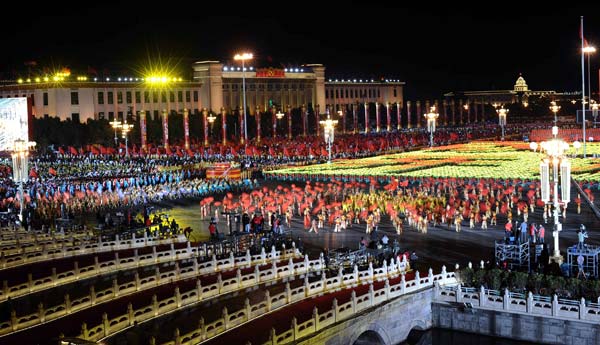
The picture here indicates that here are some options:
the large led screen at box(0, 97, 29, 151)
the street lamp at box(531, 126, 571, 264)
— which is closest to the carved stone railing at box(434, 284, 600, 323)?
the street lamp at box(531, 126, 571, 264)

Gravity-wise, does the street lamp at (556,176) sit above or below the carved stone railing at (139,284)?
above

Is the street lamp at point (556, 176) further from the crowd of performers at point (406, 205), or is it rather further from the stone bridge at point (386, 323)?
the stone bridge at point (386, 323)

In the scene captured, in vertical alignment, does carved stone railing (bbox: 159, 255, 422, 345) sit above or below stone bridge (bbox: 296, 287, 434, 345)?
above

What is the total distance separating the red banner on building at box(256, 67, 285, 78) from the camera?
119 m

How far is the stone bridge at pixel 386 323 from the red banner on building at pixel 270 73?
9605cm

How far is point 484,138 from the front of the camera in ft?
321

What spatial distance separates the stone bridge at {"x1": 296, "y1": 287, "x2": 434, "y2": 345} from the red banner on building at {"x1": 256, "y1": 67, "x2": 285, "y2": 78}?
96.0 m

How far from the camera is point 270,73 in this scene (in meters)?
121

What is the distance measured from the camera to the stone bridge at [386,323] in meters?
21.6

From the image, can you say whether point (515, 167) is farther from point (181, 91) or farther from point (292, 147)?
point (181, 91)

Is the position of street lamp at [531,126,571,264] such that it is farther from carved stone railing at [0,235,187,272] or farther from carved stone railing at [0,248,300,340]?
carved stone railing at [0,235,187,272]

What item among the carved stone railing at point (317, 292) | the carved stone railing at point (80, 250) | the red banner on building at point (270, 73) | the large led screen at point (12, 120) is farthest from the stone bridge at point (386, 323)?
the red banner on building at point (270, 73)

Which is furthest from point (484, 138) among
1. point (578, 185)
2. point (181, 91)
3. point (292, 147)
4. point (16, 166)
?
point (16, 166)

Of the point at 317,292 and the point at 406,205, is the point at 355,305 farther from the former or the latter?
the point at 406,205
